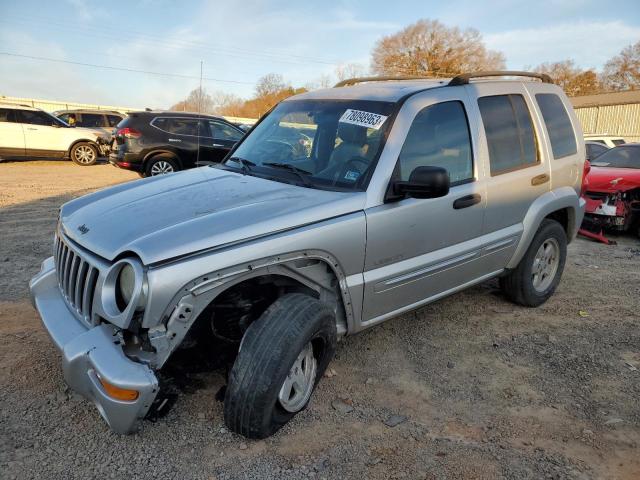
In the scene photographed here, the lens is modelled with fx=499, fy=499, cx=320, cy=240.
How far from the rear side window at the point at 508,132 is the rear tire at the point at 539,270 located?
739mm

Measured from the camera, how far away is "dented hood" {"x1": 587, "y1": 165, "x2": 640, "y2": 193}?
7.36 metres

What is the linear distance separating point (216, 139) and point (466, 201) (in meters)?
8.73

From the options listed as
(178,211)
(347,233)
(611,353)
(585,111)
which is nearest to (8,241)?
(178,211)

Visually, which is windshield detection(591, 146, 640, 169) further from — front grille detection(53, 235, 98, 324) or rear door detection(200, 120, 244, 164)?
front grille detection(53, 235, 98, 324)

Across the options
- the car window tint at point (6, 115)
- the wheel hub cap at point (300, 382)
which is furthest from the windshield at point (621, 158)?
the car window tint at point (6, 115)

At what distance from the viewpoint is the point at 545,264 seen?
15.4 feet

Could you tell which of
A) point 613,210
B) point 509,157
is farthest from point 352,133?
point 613,210

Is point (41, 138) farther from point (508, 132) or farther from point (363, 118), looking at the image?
point (508, 132)

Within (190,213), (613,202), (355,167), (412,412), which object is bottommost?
(412,412)

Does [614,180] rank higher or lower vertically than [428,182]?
lower

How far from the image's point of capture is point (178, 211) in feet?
9.00

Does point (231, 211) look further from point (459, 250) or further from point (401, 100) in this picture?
point (459, 250)

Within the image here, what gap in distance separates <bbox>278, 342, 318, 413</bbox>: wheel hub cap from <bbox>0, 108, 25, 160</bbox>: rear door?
48.6 ft

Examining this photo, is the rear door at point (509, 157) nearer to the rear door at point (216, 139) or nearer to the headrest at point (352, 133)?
the headrest at point (352, 133)
